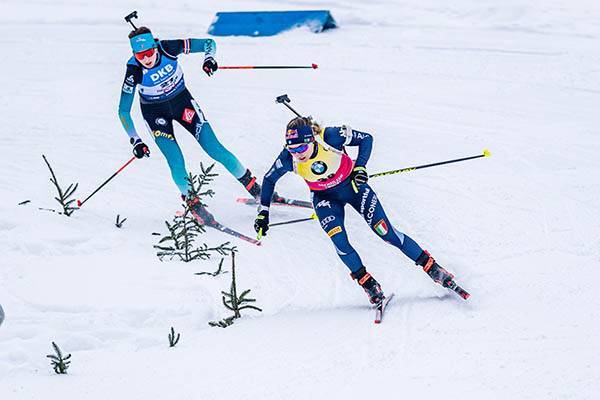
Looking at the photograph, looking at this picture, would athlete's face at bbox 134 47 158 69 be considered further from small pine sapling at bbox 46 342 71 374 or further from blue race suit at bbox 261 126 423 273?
small pine sapling at bbox 46 342 71 374

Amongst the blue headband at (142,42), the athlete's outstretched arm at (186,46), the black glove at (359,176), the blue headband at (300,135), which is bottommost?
the black glove at (359,176)

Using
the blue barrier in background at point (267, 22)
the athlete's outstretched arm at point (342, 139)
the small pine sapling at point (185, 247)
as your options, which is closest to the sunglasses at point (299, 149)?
the athlete's outstretched arm at point (342, 139)

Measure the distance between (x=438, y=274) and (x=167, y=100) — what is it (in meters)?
3.41

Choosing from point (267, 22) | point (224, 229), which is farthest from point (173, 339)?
point (267, 22)

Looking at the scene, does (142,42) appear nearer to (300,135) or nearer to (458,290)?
(300,135)

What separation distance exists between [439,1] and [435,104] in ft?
13.8

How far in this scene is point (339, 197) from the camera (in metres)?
6.36

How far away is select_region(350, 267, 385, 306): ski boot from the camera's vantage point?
613 centimetres

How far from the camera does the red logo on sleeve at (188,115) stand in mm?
7867

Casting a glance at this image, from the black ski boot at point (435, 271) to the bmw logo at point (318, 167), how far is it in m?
1.09

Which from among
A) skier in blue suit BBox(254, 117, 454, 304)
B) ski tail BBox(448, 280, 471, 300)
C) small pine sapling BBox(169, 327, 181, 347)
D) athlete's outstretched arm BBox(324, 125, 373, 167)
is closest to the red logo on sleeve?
skier in blue suit BBox(254, 117, 454, 304)

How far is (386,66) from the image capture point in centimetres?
1134

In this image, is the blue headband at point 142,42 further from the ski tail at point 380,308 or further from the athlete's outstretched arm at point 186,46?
the ski tail at point 380,308

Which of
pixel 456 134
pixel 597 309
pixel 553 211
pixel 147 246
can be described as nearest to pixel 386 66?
pixel 456 134
